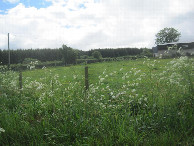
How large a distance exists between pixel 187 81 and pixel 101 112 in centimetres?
194

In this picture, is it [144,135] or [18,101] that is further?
[18,101]

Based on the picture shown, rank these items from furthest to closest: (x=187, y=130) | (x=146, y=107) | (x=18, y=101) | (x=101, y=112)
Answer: (x=18, y=101), (x=146, y=107), (x=101, y=112), (x=187, y=130)

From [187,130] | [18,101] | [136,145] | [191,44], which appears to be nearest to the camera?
[136,145]

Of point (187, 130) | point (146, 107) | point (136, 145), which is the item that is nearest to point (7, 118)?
point (136, 145)

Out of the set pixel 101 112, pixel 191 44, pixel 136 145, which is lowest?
pixel 136 145

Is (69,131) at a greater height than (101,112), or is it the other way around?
(101,112)

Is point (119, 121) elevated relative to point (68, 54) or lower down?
lower down

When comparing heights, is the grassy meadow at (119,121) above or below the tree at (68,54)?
below

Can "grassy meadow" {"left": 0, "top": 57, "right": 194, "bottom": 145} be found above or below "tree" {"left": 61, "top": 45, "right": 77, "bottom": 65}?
below

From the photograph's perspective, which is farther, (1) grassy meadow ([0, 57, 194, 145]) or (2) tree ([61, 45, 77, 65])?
(2) tree ([61, 45, 77, 65])

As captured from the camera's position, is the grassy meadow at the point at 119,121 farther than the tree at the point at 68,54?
No

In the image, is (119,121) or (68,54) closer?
(119,121)

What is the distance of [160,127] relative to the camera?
3.24m

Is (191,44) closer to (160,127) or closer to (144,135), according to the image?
(160,127)
